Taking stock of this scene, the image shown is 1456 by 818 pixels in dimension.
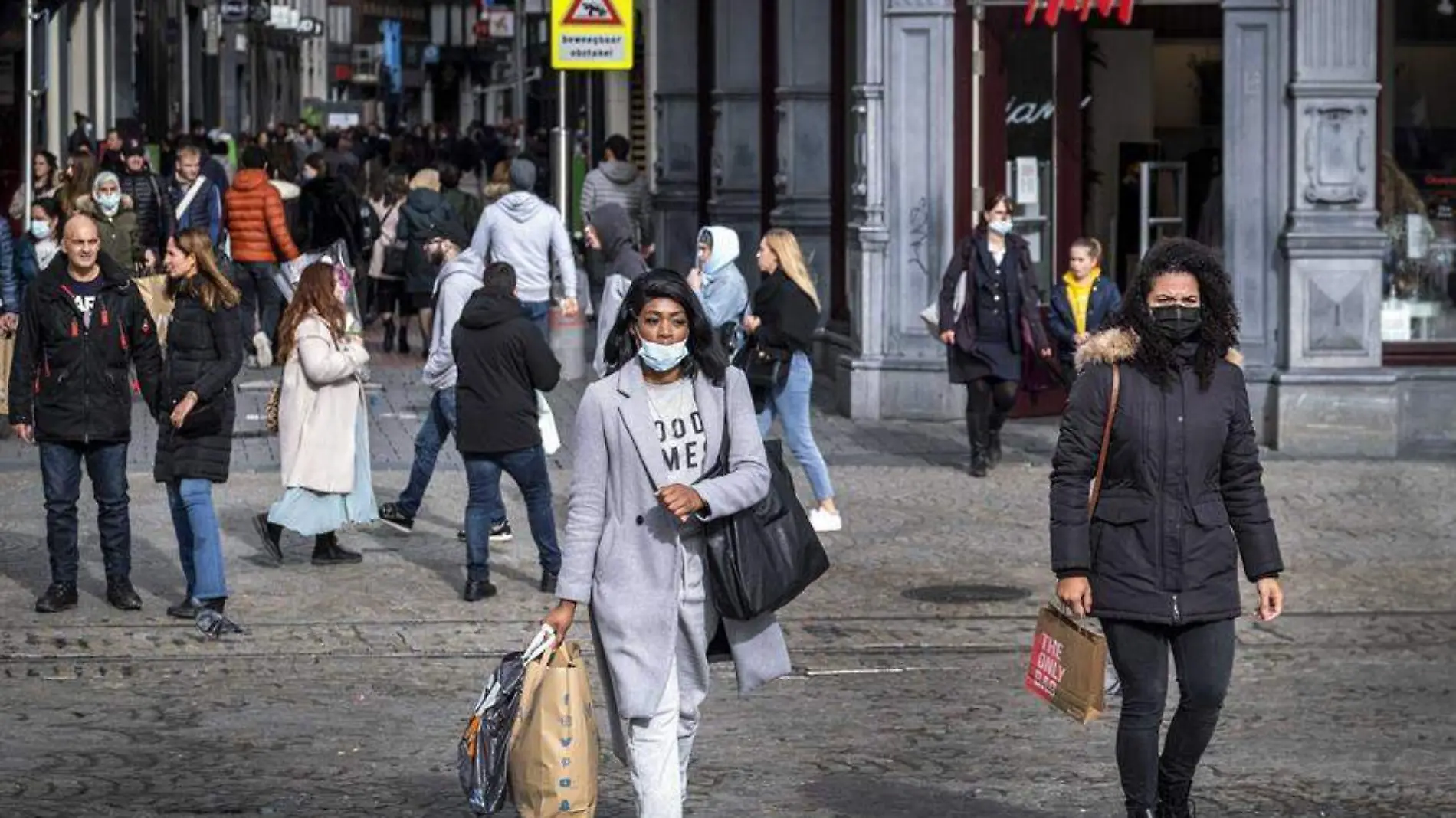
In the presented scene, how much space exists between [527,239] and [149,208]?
17.0 ft

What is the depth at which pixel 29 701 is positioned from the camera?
33.6 ft

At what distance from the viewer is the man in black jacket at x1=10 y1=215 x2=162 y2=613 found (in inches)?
464

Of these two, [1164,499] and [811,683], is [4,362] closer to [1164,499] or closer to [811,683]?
[811,683]

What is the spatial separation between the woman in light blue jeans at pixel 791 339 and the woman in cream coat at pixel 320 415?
199 centimetres

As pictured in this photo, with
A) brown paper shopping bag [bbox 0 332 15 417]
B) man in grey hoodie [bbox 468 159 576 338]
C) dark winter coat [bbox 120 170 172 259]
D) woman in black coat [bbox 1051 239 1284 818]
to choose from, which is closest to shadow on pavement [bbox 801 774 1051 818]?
woman in black coat [bbox 1051 239 1284 818]

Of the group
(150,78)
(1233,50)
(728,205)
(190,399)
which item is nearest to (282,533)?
(190,399)

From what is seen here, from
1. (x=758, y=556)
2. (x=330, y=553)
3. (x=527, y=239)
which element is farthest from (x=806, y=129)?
(x=758, y=556)

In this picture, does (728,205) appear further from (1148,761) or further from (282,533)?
(1148,761)

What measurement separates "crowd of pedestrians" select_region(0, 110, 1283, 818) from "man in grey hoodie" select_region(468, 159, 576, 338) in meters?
0.02

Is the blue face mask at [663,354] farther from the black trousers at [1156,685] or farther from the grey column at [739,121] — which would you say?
the grey column at [739,121]

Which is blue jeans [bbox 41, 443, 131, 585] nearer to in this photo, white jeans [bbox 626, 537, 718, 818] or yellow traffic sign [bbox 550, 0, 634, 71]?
white jeans [bbox 626, 537, 718, 818]

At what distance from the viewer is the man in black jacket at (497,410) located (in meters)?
12.3

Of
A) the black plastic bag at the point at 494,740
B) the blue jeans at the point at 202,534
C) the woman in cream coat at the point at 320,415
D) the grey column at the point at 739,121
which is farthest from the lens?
the grey column at the point at 739,121

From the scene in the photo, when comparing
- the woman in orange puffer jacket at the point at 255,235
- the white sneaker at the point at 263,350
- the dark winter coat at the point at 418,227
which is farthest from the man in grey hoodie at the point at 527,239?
the dark winter coat at the point at 418,227
